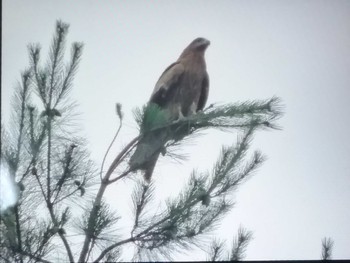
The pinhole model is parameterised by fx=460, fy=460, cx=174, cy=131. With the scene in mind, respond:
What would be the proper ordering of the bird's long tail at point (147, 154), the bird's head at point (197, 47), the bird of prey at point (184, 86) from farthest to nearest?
the bird's head at point (197, 47)
the bird of prey at point (184, 86)
the bird's long tail at point (147, 154)

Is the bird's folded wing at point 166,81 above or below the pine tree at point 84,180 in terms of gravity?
above

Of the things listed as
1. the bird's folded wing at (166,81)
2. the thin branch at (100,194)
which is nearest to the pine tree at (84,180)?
the thin branch at (100,194)

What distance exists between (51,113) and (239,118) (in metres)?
1.04

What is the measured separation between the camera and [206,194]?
2418 mm

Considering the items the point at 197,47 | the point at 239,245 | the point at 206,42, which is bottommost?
the point at 239,245

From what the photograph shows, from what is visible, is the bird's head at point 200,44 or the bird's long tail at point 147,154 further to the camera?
the bird's head at point 200,44

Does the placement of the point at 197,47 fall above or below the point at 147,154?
above

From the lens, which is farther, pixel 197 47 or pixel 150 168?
pixel 197 47

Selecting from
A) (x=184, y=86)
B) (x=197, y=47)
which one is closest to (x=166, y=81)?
Result: (x=184, y=86)

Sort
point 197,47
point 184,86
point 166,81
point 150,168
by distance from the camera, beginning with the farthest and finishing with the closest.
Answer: point 197,47
point 184,86
point 166,81
point 150,168

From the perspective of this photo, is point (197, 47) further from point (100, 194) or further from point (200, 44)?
point (100, 194)

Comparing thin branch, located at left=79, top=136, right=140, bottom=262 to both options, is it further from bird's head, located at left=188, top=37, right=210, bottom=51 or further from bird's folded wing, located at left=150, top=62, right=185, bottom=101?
bird's head, located at left=188, top=37, right=210, bottom=51

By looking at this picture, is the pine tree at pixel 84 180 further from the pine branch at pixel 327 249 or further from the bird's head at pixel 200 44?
the bird's head at pixel 200 44

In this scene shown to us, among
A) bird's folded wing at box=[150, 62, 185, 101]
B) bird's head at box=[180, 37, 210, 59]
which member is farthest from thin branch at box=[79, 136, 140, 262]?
bird's head at box=[180, 37, 210, 59]
